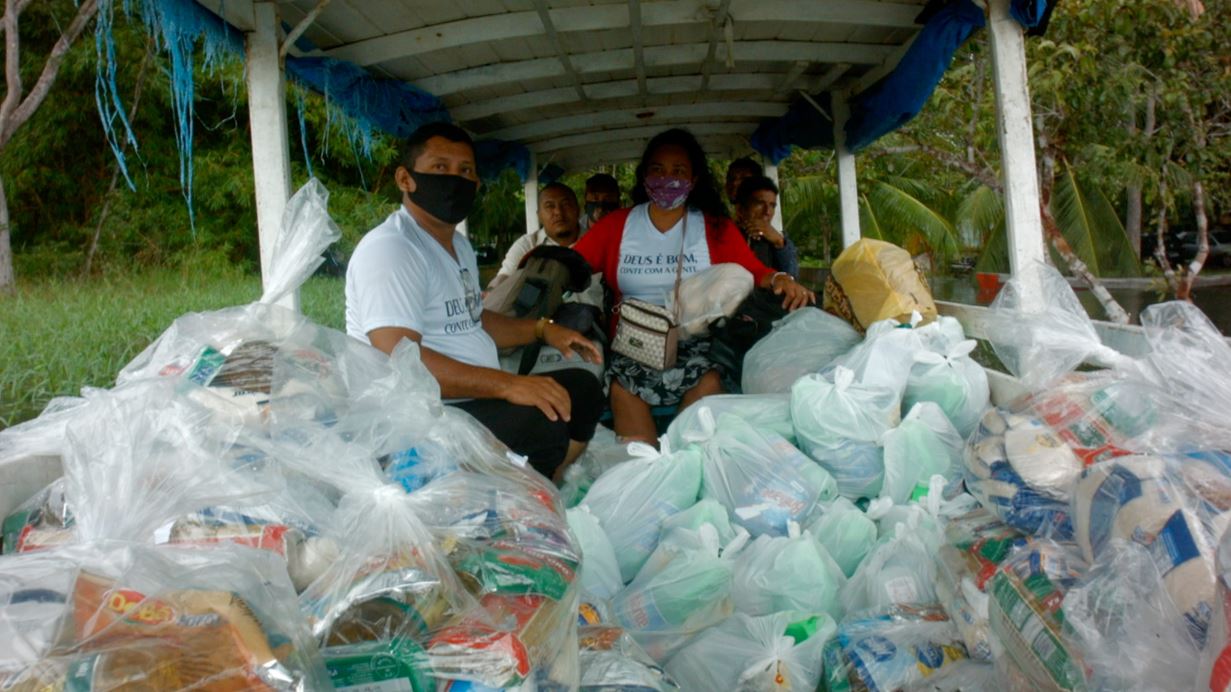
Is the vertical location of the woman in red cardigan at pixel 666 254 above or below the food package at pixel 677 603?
above

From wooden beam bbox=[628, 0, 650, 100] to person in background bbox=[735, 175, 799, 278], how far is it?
828mm

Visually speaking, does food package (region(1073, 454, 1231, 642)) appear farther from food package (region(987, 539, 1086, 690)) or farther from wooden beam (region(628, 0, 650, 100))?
wooden beam (region(628, 0, 650, 100))

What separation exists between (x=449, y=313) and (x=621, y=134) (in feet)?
12.9

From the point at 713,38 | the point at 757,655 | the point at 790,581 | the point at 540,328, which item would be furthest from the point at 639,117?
the point at 757,655

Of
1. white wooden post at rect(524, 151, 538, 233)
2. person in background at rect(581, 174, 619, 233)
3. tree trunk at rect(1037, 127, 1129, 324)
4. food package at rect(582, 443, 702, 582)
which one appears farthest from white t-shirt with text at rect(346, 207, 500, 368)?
tree trunk at rect(1037, 127, 1129, 324)

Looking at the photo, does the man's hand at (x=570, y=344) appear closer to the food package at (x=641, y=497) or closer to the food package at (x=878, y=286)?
the food package at (x=641, y=497)

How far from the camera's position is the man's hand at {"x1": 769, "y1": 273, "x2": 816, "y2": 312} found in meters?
3.94

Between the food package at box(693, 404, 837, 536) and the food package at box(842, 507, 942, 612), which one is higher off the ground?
the food package at box(693, 404, 837, 536)

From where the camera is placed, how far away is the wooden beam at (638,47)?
4055 mm

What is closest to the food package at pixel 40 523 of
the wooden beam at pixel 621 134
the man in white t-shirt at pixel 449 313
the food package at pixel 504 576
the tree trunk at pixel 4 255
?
the food package at pixel 504 576

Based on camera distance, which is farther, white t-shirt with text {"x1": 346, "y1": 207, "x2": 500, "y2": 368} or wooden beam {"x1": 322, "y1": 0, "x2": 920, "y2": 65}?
wooden beam {"x1": 322, "y1": 0, "x2": 920, "y2": 65}

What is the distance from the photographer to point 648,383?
3.91 meters

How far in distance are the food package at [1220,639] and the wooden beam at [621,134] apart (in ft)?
18.2

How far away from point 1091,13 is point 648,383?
482 centimetres
